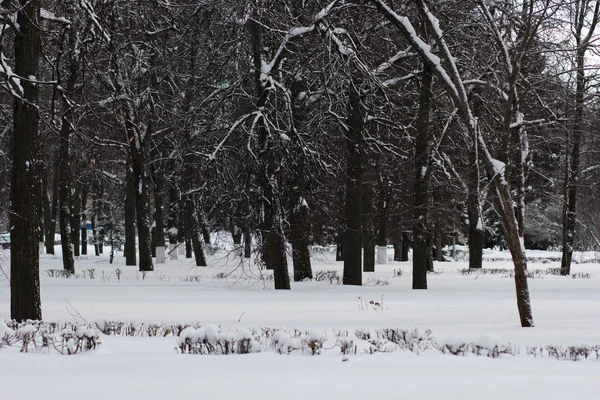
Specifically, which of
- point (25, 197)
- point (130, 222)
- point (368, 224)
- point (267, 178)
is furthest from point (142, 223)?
point (25, 197)

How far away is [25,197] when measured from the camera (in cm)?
909

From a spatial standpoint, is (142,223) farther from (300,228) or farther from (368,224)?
(300,228)

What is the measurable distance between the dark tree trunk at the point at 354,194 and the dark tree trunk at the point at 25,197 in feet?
29.2

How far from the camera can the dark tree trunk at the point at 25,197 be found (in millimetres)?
9094

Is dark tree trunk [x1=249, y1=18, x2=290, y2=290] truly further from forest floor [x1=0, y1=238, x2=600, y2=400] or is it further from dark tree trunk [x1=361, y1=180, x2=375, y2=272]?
dark tree trunk [x1=361, y1=180, x2=375, y2=272]

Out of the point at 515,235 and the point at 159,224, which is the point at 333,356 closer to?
the point at 515,235

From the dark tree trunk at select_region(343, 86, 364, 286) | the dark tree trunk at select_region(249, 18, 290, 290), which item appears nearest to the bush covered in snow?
the dark tree trunk at select_region(249, 18, 290, 290)

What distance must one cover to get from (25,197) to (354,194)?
10059mm

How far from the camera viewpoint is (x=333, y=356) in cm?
657

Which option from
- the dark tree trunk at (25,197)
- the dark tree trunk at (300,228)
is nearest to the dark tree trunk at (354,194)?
the dark tree trunk at (300,228)

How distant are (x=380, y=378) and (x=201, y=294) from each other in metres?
10.0

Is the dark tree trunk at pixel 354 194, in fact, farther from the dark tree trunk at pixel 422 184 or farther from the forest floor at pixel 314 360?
the forest floor at pixel 314 360

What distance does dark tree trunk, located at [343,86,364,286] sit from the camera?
1706 centimetres

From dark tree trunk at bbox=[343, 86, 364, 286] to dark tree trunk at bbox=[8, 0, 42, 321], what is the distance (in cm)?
890
